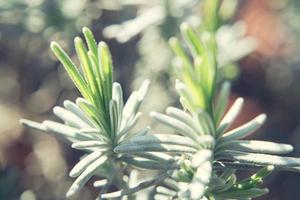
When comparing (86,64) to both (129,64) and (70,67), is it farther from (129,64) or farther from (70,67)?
(129,64)

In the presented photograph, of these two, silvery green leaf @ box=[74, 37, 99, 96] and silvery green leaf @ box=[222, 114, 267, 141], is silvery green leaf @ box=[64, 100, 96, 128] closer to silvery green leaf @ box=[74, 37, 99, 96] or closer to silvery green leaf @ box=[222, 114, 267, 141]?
silvery green leaf @ box=[74, 37, 99, 96]

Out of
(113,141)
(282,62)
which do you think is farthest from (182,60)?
(282,62)

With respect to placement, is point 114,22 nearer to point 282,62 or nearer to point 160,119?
point 282,62

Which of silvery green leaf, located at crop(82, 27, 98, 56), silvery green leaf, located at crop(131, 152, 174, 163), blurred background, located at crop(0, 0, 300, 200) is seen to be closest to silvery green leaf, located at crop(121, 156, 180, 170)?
silvery green leaf, located at crop(131, 152, 174, 163)

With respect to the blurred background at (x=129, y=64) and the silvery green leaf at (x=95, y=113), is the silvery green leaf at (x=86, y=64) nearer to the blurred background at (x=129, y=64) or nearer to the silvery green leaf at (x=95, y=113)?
the silvery green leaf at (x=95, y=113)

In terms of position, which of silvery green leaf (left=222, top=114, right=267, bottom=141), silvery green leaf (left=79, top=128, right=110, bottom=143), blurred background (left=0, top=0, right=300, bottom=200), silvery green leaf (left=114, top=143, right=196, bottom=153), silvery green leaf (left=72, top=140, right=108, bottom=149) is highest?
blurred background (left=0, top=0, right=300, bottom=200)

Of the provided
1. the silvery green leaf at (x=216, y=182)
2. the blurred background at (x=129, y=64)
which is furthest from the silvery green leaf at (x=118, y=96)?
the blurred background at (x=129, y=64)

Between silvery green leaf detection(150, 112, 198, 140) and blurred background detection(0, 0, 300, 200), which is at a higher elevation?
blurred background detection(0, 0, 300, 200)

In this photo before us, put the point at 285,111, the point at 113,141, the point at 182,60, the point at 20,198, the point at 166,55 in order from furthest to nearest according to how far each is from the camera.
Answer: the point at 285,111, the point at 166,55, the point at 20,198, the point at 113,141, the point at 182,60
